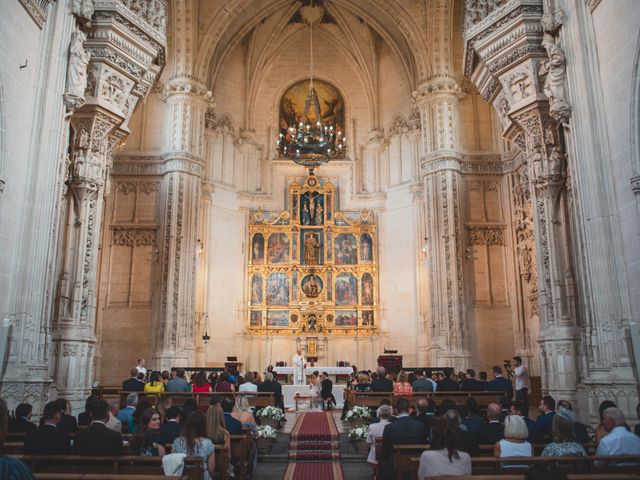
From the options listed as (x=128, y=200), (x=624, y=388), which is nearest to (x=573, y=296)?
(x=624, y=388)

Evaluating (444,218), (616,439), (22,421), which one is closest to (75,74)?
(22,421)

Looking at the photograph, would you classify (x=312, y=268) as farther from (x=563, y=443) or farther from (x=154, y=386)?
(x=563, y=443)

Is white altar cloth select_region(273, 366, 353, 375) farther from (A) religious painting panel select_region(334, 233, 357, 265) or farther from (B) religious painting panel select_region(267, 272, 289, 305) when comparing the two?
(A) religious painting panel select_region(334, 233, 357, 265)

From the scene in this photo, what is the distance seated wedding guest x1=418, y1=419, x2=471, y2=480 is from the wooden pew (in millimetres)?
2104

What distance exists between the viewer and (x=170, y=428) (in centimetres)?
680

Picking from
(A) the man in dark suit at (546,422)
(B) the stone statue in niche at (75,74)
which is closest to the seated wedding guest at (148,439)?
(A) the man in dark suit at (546,422)

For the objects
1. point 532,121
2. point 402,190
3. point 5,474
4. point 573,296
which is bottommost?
point 5,474

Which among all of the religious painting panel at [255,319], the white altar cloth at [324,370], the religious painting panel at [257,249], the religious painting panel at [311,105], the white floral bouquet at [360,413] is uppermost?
the religious painting panel at [311,105]

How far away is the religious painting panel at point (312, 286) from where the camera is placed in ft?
84.8

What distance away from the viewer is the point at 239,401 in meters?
9.98

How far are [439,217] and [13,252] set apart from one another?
15.1m

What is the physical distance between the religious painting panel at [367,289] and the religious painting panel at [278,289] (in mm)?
3316

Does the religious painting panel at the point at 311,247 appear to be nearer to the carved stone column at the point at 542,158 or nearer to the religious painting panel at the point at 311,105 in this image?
the religious painting panel at the point at 311,105

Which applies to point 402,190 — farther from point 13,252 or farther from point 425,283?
point 13,252
